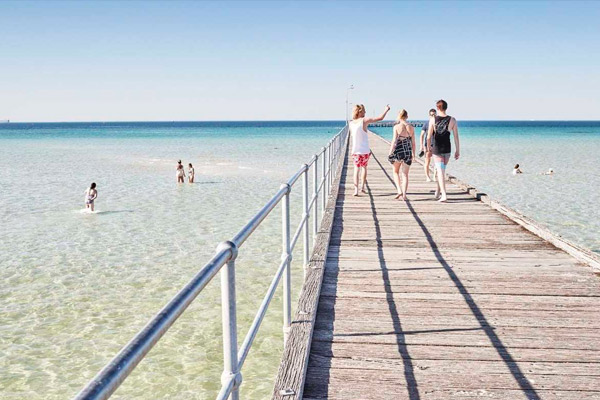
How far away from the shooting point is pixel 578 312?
4.21 meters

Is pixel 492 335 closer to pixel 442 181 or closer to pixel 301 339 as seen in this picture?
pixel 301 339

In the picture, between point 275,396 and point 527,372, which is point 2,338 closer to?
point 275,396

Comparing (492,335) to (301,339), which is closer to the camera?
(301,339)

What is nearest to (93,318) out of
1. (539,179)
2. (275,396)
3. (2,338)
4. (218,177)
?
(2,338)

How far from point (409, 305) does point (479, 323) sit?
0.63 metres

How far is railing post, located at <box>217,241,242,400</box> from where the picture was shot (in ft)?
6.05

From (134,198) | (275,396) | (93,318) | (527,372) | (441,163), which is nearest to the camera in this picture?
(275,396)

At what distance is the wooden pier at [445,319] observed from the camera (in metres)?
3.12

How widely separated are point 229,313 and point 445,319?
8.88 feet

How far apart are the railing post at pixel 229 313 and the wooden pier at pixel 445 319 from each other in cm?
94

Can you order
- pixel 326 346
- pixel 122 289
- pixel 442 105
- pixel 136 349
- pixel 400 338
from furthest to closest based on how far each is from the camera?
pixel 442 105, pixel 122 289, pixel 400 338, pixel 326 346, pixel 136 349

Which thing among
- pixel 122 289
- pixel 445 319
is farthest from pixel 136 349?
pixel 122 289

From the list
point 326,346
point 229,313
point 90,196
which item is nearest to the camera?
point 229,313

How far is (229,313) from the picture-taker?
1.88 metres
